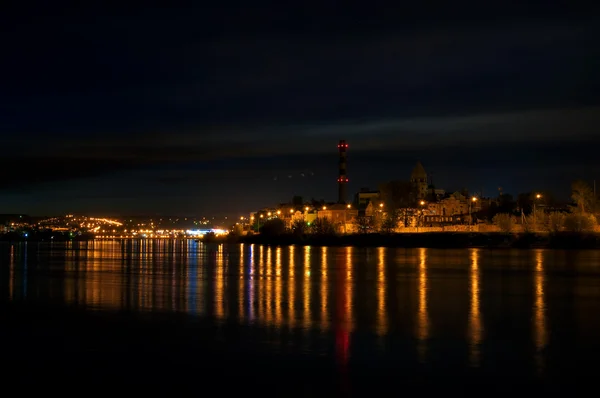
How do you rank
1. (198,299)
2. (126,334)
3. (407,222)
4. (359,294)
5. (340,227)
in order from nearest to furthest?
1. (126,334)
2. (198,299)
3. (359,294)
4. (407,222)
5. (340,227)

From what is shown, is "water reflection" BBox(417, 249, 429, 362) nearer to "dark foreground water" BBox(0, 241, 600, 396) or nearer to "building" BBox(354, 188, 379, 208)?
"dark foreground water" BBox(0, 241, 600, 396)

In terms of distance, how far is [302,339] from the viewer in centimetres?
1822

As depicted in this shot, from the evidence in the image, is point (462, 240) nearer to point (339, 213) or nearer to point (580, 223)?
point (580, 223)

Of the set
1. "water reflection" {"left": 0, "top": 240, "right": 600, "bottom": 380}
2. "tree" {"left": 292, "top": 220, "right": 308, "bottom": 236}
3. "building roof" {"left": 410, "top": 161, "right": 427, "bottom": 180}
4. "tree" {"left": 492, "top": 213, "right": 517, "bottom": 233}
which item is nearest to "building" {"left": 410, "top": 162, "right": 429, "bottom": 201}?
"building roof" {"left": 410, "top": 161, "right": 427, "bottom": 180}

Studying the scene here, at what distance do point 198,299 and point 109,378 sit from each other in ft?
46.3

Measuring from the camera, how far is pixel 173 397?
12.6m

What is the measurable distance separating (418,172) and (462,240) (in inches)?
2844

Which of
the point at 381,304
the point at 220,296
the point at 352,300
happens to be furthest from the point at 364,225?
the point at 381,304

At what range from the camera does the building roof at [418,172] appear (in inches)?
6786

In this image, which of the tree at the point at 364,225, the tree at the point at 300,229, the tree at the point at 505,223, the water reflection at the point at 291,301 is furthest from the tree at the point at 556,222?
the water reflection at the point at 291,301

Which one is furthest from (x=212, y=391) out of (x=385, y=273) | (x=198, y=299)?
(x=385, y=273)

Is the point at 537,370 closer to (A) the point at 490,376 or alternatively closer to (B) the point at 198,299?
(A) the point at 490,376

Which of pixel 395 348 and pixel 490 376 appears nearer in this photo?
pixel 490 376

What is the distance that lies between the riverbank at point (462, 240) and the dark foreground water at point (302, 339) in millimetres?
61840
